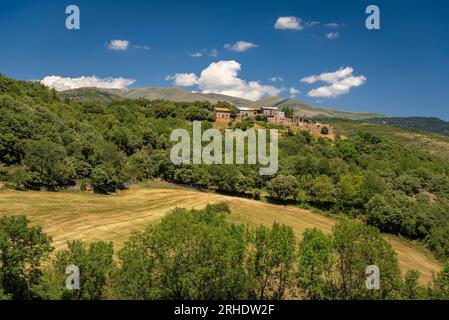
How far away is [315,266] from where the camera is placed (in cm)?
3362

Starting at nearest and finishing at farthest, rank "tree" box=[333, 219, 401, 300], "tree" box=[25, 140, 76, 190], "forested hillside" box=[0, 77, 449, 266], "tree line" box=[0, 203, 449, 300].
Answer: "tree line" box=[0, 203, 449, 300] < "tree" box=[333, 219, 401, 300] < "tree" box=[25, 140, 76, 190] < "forested hillside" box=[0, 77, 449, 266]

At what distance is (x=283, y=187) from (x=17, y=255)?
216 ft

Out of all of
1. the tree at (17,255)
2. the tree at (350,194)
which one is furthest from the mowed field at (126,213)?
the tree at (17,255)

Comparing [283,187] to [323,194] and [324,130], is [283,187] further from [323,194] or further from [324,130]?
[324,130]

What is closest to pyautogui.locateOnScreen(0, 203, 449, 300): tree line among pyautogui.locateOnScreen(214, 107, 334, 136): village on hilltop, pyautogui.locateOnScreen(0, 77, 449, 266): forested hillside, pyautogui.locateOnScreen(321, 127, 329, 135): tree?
pyautogui.locateOnScreen(0, 77, 449, 266): forested hillside

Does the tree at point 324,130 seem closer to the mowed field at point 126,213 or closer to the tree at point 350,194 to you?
the tree at point 350,194

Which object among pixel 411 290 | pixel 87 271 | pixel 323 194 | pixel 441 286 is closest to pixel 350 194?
pixel 323 194

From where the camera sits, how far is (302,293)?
116ft

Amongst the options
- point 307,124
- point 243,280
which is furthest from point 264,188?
point 307,124

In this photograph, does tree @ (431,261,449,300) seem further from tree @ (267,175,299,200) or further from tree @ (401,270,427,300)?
tree @ (267,175,299,200)

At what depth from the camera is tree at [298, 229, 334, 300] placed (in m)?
32.8

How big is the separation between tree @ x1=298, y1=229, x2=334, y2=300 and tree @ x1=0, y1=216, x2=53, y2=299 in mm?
20570

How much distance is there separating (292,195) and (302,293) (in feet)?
170
